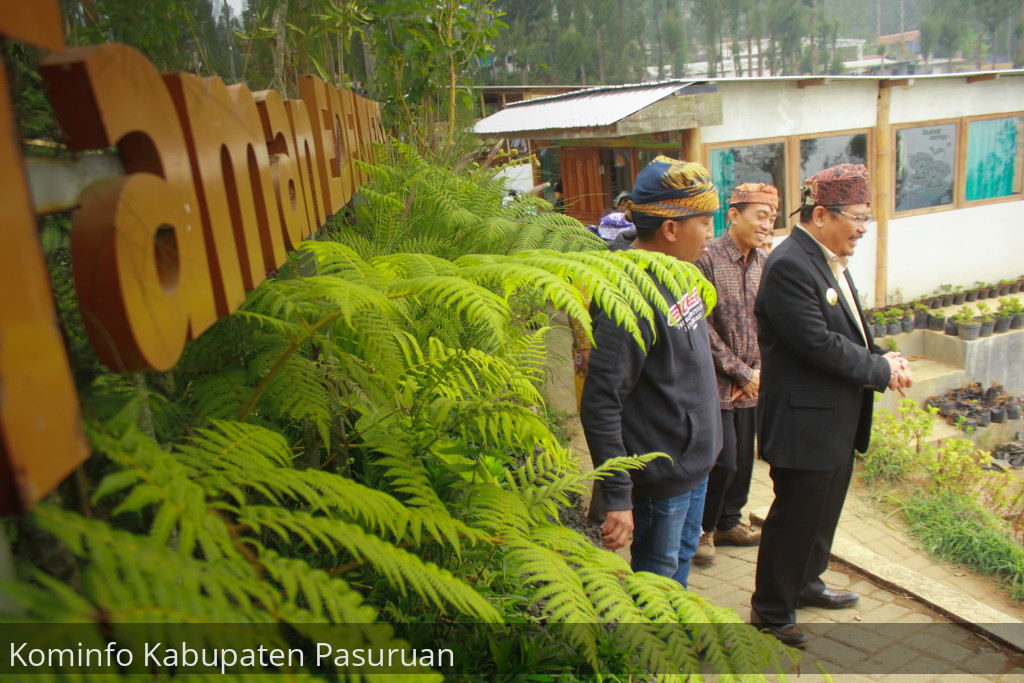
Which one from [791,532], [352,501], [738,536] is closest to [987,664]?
[791,532]

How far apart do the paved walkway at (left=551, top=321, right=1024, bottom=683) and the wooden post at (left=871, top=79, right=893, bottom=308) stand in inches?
272

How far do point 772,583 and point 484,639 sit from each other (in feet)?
6.41

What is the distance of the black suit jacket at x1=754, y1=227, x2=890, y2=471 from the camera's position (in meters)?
3.15

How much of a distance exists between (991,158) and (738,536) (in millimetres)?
10460

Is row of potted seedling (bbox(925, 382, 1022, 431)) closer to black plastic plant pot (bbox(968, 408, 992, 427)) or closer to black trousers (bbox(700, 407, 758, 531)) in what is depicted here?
black plastic plant pot (bbox(968, 408, 992, 427))

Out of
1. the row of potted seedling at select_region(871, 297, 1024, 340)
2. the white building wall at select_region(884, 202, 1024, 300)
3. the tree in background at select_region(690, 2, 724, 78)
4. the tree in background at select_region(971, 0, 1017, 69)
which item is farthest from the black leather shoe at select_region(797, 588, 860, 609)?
the tree in background at select_region(690, 2, 724, 78)

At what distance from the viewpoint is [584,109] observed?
919cm

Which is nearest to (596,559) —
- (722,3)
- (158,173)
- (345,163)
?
(158,173)

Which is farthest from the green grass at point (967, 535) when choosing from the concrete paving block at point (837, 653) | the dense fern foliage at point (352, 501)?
the dense fern foliage at point (352, 501)

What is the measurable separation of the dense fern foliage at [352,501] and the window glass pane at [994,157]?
38.3 feet

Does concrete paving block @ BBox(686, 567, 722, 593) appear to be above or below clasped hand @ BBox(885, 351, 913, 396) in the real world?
below

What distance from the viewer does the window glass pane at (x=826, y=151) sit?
9766 mm

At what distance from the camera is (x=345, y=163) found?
3.30m

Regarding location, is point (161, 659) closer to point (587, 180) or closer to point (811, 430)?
point (811, 430)
